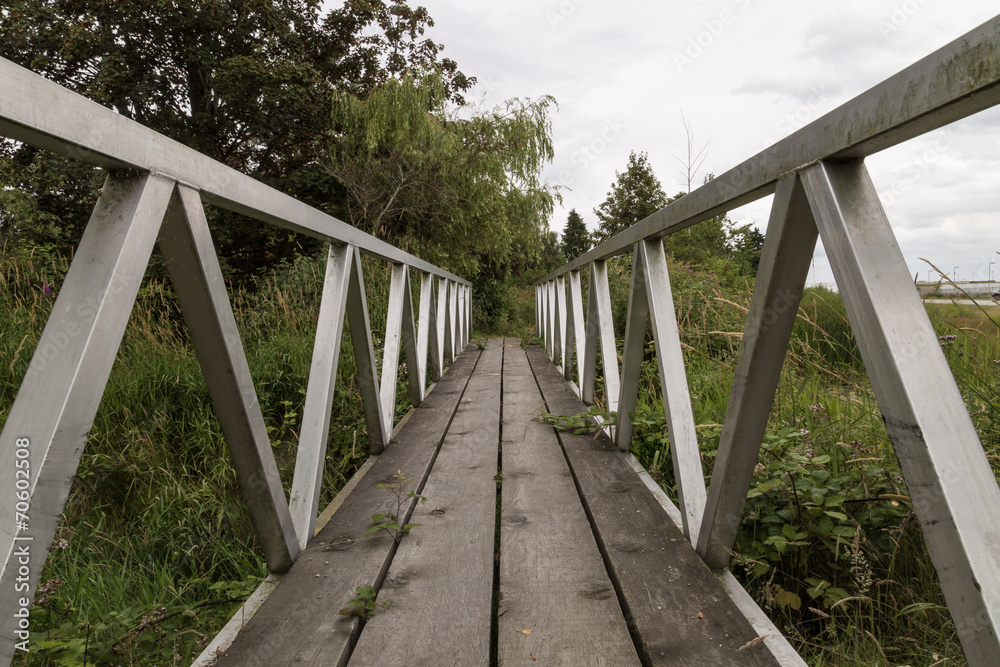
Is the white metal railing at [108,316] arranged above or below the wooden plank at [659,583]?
above

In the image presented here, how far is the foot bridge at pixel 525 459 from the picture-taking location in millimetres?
589

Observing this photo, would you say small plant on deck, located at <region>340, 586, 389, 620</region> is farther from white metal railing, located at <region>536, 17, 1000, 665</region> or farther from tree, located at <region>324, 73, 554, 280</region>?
tree, located at <region>324, 73, 554, 280</region>

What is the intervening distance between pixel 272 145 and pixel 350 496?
1305 cm

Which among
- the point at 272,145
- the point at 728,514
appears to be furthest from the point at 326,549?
the point at 272,145

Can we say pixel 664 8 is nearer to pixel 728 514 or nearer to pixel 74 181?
pixel 728 514

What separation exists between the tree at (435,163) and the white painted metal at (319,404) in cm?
795

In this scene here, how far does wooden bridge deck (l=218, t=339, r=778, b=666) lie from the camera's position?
37.9 inches

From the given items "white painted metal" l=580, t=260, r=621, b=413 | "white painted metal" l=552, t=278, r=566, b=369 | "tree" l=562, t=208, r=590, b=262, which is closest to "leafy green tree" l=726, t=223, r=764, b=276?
"white painted metal" l=552, t=278, r=566, b=369

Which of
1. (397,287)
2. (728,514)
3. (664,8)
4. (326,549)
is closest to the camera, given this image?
(728,514)

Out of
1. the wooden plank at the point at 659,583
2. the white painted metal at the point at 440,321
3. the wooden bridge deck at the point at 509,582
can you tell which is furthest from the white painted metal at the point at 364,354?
the white painted metal at the point at 440,321

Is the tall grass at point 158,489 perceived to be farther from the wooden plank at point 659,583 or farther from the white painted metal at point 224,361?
the wooden plank at point 659,583

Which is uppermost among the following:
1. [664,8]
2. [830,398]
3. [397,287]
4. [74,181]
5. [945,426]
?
[74,181]

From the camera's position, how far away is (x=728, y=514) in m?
1.14

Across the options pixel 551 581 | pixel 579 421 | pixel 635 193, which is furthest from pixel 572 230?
pixel 551 581
